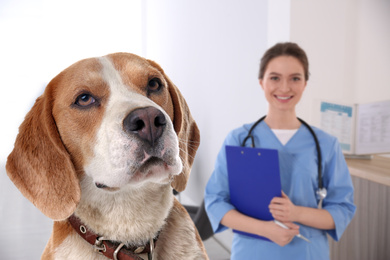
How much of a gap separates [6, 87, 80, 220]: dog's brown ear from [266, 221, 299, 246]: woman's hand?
100 centimetres

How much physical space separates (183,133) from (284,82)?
916 mm

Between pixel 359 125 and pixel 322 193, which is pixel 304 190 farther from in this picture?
pixel 359 125

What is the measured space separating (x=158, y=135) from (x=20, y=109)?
39 centimetres

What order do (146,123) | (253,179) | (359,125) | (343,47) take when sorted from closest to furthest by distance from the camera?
(146,123)
(253,179)
(359,125)
(343,47)

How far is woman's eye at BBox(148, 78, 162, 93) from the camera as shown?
0.64m

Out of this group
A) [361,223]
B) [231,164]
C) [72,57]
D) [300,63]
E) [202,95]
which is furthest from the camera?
[202,95]

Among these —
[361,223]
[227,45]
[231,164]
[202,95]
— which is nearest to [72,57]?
[231,164]

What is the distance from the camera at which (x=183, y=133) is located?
62cm

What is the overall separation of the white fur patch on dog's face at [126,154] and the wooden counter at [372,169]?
4.63ft

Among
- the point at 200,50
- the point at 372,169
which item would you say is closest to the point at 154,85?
the point at 200,50

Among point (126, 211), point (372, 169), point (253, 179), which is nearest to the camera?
point (126, 211)

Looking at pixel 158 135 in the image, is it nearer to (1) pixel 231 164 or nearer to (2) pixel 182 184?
(2) pixel 182 184

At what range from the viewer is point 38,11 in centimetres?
93

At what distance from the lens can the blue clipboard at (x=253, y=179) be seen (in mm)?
1167
